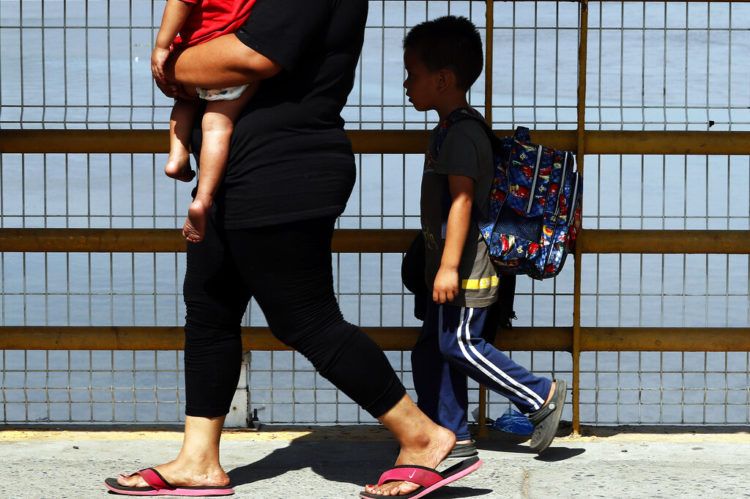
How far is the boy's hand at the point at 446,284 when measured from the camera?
14.7 feet

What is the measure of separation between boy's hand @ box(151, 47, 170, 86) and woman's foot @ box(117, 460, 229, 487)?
1216 mm

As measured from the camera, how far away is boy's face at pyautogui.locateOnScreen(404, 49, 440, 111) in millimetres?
4660

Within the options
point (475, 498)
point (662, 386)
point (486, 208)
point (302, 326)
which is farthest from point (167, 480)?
point (662, 386)

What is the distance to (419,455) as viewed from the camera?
4.29m

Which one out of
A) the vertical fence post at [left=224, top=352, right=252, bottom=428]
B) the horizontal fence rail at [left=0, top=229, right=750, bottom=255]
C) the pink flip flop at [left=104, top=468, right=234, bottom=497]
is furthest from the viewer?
the vertical fence post at [left=224, top=352, right=252, bottom=428]

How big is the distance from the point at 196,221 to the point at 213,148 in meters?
0.22

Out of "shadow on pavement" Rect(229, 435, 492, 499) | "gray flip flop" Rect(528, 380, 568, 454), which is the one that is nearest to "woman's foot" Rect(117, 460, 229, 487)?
"shadow on pavement" Rect(229, 435, 492, 499)

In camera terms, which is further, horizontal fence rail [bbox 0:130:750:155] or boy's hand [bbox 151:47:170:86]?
horizontal fence rail [bbox 0:130:750:155]

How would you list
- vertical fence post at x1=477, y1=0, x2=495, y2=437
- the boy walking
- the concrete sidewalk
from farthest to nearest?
vertical fence post at x1=477, y1=0, x2=495, y2=437 → the boy walking → the concrete sidewalk

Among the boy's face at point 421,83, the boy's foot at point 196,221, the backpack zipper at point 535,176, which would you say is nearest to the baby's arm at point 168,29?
the boy's foot at point 196,221

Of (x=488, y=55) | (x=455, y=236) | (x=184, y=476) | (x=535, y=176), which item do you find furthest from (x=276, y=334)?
(x=488, y=55)

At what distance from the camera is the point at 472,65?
15.4 ft

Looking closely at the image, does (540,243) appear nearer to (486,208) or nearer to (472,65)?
(486,208)

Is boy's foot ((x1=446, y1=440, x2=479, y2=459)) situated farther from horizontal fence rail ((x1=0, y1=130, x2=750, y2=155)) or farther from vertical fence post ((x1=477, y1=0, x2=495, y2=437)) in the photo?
horizontal fence rail ((x1=0, y1=130, x2=750, y2=155))
